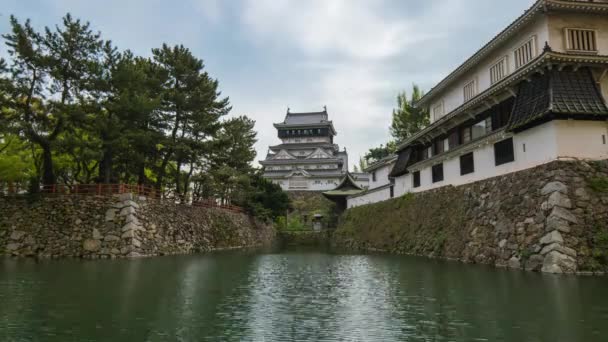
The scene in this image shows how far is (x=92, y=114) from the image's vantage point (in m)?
25.3

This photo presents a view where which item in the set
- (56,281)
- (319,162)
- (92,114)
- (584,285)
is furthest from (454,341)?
(319,162)

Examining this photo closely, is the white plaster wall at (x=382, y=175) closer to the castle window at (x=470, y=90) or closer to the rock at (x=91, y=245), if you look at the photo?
the castle window at (x=470, y=90)

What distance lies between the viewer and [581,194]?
15023mm

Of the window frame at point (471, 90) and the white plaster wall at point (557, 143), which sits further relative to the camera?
the window frame at point (471, 90)

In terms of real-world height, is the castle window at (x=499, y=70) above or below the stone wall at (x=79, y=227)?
above

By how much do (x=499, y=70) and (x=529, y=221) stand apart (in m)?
8.57

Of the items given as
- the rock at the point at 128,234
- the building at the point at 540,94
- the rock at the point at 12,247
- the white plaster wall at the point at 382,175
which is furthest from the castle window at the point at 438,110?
the rock at the point at 12,247

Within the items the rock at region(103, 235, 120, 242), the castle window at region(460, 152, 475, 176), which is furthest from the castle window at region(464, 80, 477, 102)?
the rock at region(103, 235, 120, 242)

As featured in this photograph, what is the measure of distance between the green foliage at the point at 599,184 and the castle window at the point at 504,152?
3.51 m

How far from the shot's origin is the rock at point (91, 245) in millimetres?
23156

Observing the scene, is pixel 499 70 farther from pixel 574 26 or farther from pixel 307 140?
pixel 307 140

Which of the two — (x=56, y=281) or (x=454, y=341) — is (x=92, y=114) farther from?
(x=454, y=341)

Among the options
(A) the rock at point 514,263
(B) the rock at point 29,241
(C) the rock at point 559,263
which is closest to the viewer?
(C) the rock at point 559,263

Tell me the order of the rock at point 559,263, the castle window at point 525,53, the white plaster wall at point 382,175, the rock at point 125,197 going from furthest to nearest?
1. the white plaster wall at point 382,175
2. the rock at point 125,197
3. the castle window at point 525,53
4. the rock at point 559,263
